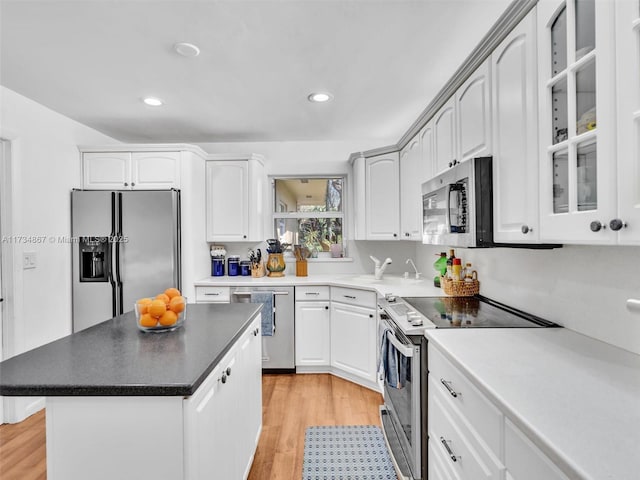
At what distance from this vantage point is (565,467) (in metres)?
0.63

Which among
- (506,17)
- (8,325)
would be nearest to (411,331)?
(506,17)

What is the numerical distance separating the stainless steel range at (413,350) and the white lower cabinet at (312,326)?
109 centimetres

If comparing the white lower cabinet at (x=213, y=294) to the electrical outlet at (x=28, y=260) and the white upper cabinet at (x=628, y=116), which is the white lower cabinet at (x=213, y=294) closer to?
the electrical outlet at (x=28, y=260)

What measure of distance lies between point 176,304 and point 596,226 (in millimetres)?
1601

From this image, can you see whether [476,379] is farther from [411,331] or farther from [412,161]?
[412,161]

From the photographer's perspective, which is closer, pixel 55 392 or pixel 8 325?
pixel 55 392

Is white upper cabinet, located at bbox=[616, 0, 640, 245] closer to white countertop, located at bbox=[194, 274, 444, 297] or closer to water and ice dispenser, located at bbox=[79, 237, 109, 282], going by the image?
white countertop, located at bbox=[194, 274, 444, 297]

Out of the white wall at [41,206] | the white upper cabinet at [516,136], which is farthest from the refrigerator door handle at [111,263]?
the white upper cabinet at [516,136]

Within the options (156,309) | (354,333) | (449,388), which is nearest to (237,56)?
(156,309)

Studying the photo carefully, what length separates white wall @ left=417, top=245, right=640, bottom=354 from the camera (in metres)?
1.16

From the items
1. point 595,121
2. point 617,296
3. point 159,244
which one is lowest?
point 617,296

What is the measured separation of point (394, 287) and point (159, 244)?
2133 mm

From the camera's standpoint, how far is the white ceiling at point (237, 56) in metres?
1.60

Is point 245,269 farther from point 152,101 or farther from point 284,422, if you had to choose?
point 152,101
